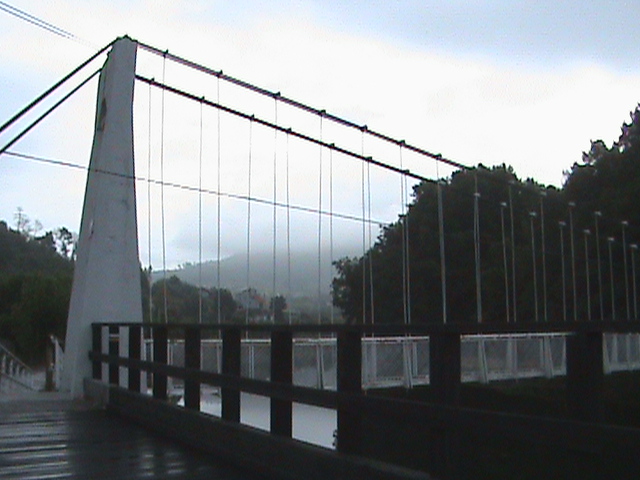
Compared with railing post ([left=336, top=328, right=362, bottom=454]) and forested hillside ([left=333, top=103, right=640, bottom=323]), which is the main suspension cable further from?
forested hillside ([left=333, top=103, right=640, bottom=323])

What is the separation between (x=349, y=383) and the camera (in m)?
3.98

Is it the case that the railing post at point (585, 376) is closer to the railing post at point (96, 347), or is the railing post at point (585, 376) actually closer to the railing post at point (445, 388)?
the railing post at point (445, 388)

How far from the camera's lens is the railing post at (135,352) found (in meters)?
7.17

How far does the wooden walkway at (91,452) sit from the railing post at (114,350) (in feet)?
1.54

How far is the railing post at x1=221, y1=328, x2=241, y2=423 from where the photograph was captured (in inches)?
204

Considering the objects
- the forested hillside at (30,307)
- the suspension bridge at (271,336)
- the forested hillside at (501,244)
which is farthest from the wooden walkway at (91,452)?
the forested hillside at (30,307)

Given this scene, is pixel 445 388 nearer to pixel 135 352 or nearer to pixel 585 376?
pixel 585 376

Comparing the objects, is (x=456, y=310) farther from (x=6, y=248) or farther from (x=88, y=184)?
(x=6, y=248)

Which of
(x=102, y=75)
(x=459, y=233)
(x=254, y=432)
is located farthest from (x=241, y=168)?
(x=459, y=233)

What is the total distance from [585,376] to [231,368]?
8.88 feet

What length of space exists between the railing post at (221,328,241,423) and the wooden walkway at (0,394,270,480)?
0.28 metres

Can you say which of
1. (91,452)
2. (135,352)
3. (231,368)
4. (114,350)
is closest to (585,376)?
(231,368)

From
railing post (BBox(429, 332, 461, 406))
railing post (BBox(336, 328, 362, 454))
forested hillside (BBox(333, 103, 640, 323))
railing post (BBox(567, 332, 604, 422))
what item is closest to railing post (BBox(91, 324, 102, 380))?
railing post (BBox(336, 328, 362, 454))

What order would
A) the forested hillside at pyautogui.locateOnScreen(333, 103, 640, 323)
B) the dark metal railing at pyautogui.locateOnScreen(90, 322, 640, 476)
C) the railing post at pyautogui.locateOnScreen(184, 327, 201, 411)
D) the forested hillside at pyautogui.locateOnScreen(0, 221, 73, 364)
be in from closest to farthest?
the dark metal railing at pyautogui.locateOnScreen(90, 322, 640, 476) → the railing post at pyautogui.locateOnScreen(184, 327, 201, 411) → the forested hillside at pyautogui.locateOnScreen(333, 103, 640, 323) → the forested hillside at pyautogui.locateOnScreen(0, 221, 73, 364)
